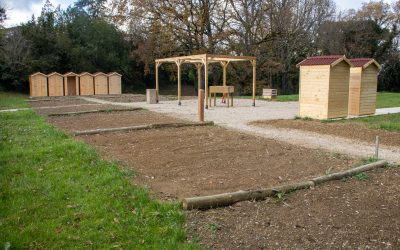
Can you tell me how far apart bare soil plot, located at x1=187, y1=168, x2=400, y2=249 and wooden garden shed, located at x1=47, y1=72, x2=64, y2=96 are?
2659 cm

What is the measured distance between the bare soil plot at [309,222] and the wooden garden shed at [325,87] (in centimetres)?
774

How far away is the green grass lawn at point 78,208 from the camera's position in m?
3.47

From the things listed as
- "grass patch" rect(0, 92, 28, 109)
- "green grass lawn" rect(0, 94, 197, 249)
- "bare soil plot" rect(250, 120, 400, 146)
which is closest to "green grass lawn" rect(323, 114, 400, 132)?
"bare soil plot" rect(250, 120, 400, 146)

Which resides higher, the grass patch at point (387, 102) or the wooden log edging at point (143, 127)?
the grass patch at point (387, 102)

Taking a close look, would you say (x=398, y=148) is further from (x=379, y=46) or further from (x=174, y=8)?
(x=379, y=46)

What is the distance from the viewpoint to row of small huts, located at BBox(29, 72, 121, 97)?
1090 inches

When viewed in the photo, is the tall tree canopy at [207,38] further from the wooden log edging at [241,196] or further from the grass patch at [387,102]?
the wooden log edging at [241,196]

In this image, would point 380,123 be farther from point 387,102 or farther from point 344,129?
point 387,102

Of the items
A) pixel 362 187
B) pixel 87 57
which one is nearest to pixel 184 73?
pixel 87 57

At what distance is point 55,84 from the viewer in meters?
28.5

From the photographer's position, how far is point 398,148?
7.84 metres

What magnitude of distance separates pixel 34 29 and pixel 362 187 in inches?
1331

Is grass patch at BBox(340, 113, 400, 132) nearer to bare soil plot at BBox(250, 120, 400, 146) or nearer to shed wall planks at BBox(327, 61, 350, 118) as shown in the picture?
bare soil plot at BBox(250, 120, 400, 146)

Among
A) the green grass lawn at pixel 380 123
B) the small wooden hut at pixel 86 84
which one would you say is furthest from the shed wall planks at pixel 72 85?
the green grass lawn at pixel 380 123
